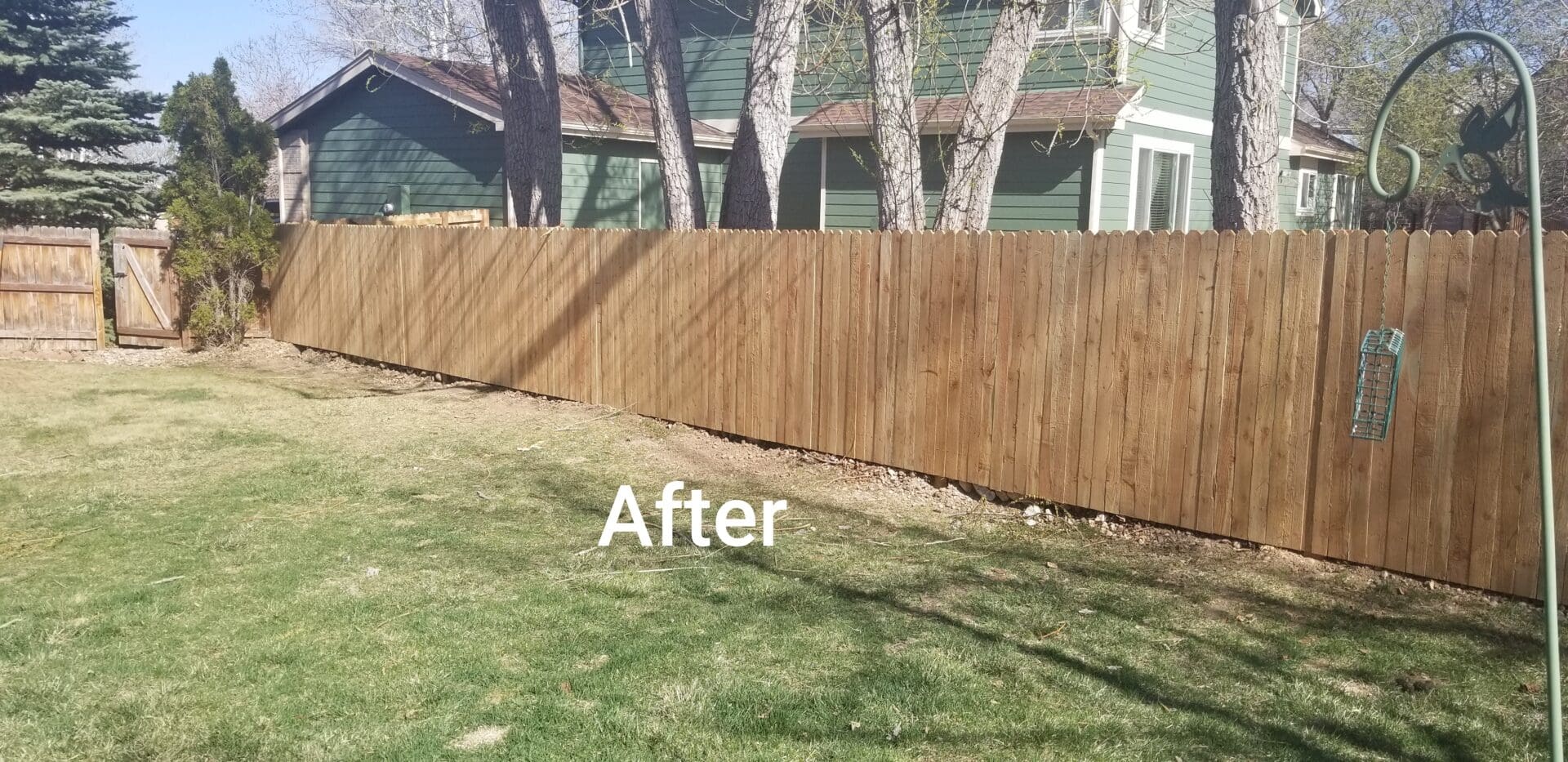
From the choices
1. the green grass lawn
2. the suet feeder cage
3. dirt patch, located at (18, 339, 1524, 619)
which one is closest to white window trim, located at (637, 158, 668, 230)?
dirt patch, located at (18, 339, 1524, 619)

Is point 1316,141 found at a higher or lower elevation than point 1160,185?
higher

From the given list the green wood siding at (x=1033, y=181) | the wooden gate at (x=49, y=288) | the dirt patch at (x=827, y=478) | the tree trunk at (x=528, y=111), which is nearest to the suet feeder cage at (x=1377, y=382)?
the dirt patch at (x=827, y=478)

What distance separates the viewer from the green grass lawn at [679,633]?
394 cm

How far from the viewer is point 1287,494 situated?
19.6 feet

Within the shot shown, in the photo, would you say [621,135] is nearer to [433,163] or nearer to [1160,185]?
[433,163]

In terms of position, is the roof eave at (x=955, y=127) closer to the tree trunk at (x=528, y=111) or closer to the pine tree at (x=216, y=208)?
the tree trunk at (x=528, y=111)

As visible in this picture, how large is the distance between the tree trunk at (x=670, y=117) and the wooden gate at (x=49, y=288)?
7.74 meters

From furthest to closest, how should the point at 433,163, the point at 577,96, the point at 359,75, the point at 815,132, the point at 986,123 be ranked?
the point at 359,75, the point at 433,163, the point at 577,96, the point at 815,132, the point at 986,123

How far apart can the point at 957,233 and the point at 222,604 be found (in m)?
4.64

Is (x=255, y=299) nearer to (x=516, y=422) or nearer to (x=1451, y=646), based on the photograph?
(x=516, y=422)

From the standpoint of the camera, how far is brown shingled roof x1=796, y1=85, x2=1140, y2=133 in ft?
43.4

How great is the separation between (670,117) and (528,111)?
2.39 metres

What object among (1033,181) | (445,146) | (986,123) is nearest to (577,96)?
(445,146)

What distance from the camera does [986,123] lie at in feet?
28.7
